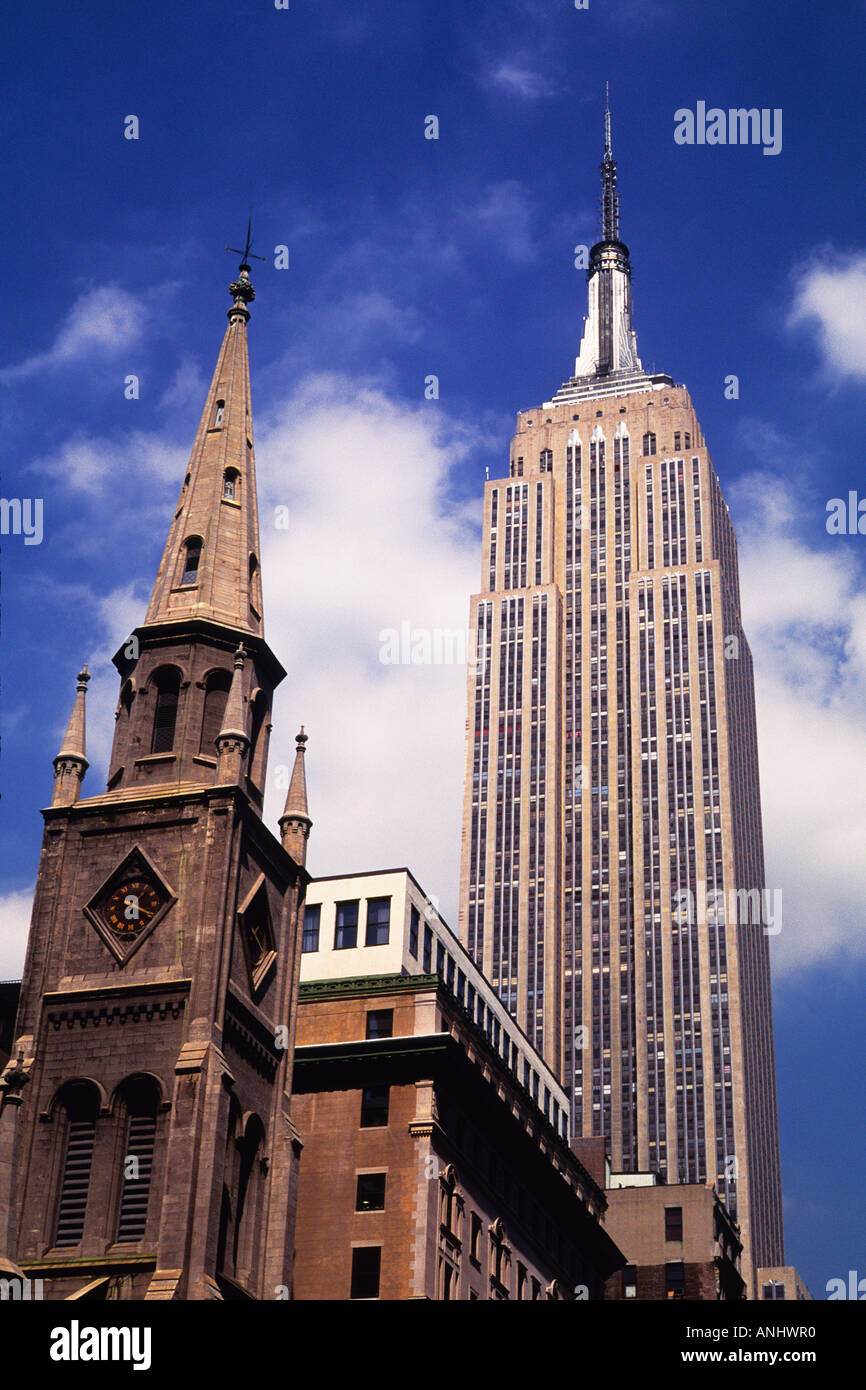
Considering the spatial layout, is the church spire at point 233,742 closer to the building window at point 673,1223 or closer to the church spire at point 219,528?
the church spire at point 219,528

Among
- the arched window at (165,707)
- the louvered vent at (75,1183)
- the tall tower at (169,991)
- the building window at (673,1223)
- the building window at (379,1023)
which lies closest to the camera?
the tall tower at (169,991)

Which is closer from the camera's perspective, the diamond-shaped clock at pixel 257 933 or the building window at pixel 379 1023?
the diamond-shaped clock at pixel 257 933

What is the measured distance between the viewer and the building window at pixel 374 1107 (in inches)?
3123

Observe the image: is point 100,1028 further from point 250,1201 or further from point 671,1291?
point 671,1291

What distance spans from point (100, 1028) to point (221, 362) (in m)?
32.8

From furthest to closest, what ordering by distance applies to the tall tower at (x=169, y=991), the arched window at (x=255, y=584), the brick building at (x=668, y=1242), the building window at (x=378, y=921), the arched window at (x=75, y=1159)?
the brick building at (x=668, y=1242) → the building window at (x=378, y=921) → the arched window at (x=255, y=584) → the arched window at (x=75, y=1159) → the tall tower at (x=169, y=991)

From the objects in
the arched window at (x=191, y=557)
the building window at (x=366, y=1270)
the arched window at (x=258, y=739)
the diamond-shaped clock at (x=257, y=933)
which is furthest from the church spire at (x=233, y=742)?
the building window at (x=366, y=1270)

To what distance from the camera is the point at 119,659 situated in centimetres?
7181

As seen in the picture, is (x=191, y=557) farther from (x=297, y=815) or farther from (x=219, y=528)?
(x=297, y=815)

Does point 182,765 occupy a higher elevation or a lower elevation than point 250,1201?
higher

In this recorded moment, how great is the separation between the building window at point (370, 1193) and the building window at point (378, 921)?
42.5 feet

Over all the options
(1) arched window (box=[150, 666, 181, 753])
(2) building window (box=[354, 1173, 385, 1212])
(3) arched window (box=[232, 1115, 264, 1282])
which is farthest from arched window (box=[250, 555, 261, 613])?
(2) building window (box=[354, 1173, 385, 1212])

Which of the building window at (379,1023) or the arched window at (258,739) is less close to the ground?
the arched window at (258,739)
